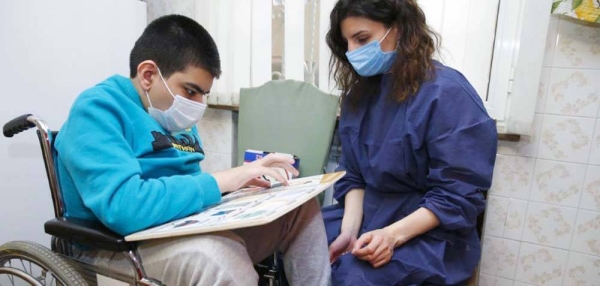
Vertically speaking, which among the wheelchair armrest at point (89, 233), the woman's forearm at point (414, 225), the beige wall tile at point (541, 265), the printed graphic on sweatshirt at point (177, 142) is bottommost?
the beige wall tile at point (541, 265)

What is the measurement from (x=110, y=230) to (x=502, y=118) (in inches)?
44.8

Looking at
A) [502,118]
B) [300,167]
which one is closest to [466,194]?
[502,118]

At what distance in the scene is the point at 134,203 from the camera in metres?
0.60

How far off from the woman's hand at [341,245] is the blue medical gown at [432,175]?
0.06m

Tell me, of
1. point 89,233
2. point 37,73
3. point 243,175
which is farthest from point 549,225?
point 37,73

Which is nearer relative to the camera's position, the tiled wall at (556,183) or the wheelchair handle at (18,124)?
the wheelchair handle at (18,124)

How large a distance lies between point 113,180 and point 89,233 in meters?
0.10

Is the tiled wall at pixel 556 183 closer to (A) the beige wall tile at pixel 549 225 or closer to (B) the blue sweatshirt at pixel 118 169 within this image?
(A) the beige wall tile at pixel 549 225

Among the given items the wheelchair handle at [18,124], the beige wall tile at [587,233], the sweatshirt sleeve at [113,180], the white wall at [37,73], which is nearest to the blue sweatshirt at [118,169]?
the sweatshirt sleeve at [113,180]

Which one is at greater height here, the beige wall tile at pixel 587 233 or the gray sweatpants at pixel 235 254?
the gray sweatpants at pixel 235 254

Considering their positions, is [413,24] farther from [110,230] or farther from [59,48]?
[59,48]

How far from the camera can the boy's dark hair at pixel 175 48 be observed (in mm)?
784

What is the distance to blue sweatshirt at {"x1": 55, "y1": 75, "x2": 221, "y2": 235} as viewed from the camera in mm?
608

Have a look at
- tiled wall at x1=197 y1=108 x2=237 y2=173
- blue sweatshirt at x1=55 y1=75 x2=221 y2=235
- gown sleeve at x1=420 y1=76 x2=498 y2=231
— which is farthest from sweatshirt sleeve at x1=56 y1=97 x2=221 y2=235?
tiled wall at x1=197 y1=108 x2=237 y2=173
